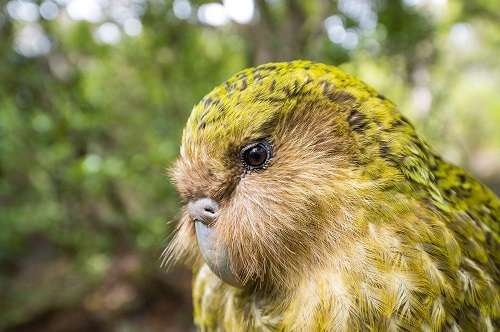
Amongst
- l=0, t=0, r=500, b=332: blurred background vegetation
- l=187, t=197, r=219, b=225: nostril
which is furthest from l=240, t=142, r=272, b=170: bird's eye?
l=0, t=0, r=500, b=332: blurred background vegetation

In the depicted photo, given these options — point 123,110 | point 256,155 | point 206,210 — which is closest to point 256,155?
point 256,155

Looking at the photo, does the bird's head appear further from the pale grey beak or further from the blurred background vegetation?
the blurred background vegetation

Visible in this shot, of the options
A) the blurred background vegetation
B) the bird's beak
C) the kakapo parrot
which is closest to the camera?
the kakapo parrot

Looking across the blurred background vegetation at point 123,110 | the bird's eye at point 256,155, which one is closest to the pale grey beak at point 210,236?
the bird's eye at point 256,155

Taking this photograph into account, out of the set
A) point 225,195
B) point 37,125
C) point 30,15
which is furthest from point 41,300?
point 225,195

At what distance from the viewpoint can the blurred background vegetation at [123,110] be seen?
293cm

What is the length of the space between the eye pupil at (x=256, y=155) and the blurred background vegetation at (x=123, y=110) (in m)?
1.29

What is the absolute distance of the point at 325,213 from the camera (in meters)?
1.20

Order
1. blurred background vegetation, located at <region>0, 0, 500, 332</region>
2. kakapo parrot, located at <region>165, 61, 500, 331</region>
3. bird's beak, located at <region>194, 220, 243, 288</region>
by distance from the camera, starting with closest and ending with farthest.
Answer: kakapo parrot, located at <region>165, 61, 500, 331</region> → bird's beak, located at <region>194, 220, 243, 288</region> → blurred background vegetation, located at <region>0, 0, 500, 332</region>

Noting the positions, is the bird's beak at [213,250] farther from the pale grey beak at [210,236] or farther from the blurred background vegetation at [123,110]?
the blurred background vegetation at [123,110]

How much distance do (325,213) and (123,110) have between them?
10.5 ft

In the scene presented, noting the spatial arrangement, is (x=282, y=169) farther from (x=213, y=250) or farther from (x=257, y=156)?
(x=213, y=250)

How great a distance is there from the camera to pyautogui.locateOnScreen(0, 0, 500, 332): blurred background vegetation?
9.61ft

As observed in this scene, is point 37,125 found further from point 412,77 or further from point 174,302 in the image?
point 412,77
